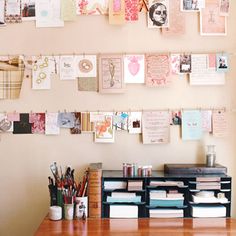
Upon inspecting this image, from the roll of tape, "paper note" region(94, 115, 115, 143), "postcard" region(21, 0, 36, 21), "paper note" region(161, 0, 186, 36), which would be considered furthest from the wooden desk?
"postcard" region(21, 0, 36, 21)

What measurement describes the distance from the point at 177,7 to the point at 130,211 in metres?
1.12

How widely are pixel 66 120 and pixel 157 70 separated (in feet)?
1.87

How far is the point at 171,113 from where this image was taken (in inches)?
81.5

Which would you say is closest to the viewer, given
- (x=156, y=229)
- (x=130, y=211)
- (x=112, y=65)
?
(x=156, y=229)

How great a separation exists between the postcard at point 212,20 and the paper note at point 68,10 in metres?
0.70

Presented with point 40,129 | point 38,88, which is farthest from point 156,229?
point 38,88

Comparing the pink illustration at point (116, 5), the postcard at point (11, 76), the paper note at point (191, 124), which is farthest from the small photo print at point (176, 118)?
the postcard at point (11, 76)

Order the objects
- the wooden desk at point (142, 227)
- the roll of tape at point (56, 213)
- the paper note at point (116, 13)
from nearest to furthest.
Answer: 1. the wooden desk at point (142, 227)
2. the roll of tape at point (56, 213)
3. the paper note at point (116, 13)

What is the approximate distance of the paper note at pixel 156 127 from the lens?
206cm

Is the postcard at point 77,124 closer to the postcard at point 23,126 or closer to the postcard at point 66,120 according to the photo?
the postcard at point 66,120

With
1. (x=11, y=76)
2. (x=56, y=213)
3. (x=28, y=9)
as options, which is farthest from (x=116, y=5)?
(x=56, y=213)

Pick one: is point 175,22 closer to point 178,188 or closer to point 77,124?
point 77,124

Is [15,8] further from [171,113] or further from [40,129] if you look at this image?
[171,113]

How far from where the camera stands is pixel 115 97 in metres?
2.07
